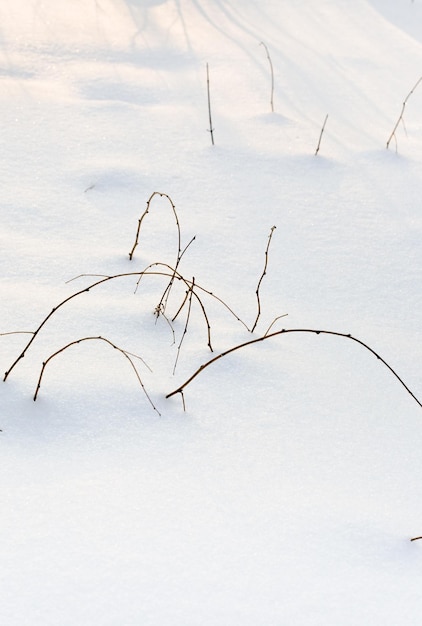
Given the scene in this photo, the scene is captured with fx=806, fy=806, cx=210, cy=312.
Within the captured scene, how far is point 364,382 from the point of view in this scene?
1951 millimetres

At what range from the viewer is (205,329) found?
2064 mm

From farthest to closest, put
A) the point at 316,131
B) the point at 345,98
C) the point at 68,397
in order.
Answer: the point at 345,98 → the point at 316,131 → the point at 68,397

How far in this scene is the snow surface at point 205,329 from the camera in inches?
53.9

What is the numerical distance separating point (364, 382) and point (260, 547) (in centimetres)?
64

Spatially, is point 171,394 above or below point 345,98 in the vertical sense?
below

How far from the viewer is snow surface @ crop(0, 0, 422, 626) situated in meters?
1.37

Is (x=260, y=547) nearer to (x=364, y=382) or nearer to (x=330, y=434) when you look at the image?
(x=330, y=434)

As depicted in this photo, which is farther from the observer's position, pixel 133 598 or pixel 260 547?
pixel 260 547

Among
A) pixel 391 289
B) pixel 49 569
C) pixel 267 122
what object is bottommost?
pixel 49 569

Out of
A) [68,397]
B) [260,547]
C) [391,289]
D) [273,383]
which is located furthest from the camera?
[391,289]

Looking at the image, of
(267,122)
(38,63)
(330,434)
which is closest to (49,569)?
(330,434)

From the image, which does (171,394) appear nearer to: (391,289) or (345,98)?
(391,289)

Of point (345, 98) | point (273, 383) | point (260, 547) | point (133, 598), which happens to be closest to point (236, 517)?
point (260, 547)

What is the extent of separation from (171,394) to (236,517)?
352 millimetres
